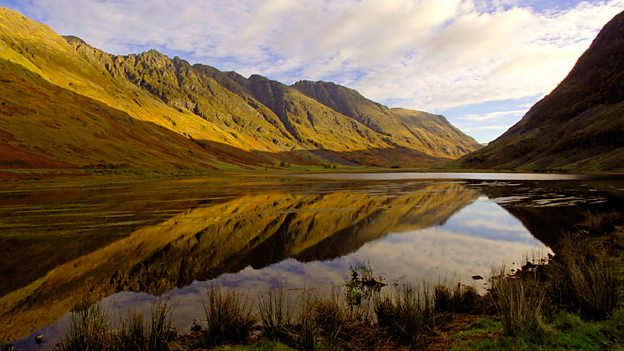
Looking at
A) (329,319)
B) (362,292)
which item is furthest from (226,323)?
(362,292)

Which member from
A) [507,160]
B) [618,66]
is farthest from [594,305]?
[618,66]

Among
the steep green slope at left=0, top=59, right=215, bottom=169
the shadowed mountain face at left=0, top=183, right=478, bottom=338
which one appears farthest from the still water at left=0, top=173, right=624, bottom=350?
the steep green slope at left=0, top=59, right=215, bottom=169

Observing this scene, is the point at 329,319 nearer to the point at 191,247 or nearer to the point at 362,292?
the point at 362,292

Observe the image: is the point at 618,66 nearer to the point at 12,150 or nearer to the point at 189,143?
Result: the point at 189,143

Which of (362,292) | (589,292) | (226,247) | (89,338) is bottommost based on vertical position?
(362,292)

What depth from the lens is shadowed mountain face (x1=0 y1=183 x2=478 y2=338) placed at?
1534 cm

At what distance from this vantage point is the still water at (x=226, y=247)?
1520 centimetres

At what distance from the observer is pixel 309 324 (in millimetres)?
9734

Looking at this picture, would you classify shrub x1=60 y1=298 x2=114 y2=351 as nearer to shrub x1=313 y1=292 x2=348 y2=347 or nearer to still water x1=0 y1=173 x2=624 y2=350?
still water x1=0 y1=173 x2=624 y2=350

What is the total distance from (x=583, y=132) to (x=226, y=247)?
16102 cm

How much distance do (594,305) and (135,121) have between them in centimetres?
20830

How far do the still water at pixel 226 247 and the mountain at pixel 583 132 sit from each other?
101518mm

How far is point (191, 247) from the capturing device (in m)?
23.0

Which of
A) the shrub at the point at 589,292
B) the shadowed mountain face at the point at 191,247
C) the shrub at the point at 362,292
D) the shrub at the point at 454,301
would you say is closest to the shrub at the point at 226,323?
the shrub at the point at 362,292
